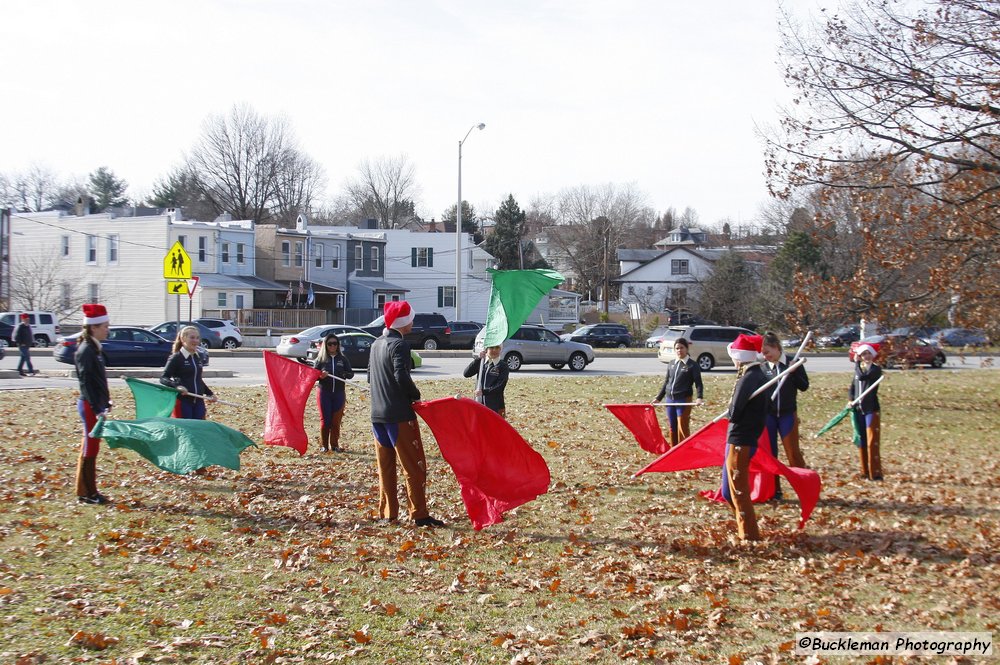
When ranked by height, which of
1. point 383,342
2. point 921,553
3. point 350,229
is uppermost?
point 350,229

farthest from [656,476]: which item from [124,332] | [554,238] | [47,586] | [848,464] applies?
[554,238]

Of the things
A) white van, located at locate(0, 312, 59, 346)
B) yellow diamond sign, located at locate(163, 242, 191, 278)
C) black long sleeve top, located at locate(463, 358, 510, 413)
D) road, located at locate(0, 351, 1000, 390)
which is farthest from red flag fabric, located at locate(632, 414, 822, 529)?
white van, located at locate(0, 312, 59, 346)

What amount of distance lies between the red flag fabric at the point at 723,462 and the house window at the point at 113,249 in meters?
53.6

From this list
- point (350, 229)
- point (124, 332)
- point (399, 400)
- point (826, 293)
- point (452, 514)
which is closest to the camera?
point (399, 400)

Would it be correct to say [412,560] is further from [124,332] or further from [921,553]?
[124,332]

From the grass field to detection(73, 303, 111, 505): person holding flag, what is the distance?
0.23m

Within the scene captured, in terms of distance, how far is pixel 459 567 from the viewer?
7.27 metres

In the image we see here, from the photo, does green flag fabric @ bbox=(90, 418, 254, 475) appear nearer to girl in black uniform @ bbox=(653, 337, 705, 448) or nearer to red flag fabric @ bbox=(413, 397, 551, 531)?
red flag fabric @ bbox=(413, 397, 551, 531)

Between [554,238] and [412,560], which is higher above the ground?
[554,238]

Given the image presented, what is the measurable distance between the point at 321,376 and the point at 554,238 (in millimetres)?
81947

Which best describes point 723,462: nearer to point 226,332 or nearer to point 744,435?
point 744,435

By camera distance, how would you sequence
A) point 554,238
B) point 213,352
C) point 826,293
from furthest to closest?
1. point 554,238
2. point 213,352
3. point 826,293

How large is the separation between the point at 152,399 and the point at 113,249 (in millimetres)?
50015

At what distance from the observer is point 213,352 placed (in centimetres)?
3759
